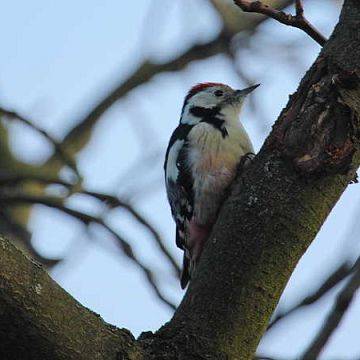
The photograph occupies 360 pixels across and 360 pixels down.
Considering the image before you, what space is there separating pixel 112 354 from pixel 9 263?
14.0 inches

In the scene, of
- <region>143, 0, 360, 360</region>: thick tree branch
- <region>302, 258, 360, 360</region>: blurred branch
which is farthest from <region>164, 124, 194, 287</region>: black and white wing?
<region>302, 258, 360, 360</region>: blurred branch

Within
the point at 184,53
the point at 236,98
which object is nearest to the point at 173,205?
the point at 236,98

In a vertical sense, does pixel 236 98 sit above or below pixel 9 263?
above

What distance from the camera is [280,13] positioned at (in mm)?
2822

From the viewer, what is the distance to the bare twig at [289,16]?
2.81 meters

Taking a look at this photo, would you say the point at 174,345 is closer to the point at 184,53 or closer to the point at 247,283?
the point at 247,283

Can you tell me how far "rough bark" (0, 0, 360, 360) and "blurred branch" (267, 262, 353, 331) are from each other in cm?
7

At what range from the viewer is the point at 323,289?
2336mm

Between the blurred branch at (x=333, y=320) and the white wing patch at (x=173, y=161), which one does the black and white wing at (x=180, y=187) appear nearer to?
the white wing patch at (x=173, y=161)

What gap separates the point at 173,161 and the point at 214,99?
2.91 feet

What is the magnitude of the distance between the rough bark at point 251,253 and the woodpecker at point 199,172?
1.10 meters

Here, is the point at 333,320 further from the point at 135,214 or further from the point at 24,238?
the point at 24,238

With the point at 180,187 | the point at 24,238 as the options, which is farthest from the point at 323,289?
the point at 24,238

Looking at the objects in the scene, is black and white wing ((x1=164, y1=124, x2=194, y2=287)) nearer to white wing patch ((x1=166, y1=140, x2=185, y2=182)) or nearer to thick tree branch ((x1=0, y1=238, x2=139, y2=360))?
white wing patch ((x1=166, y1=140, x2=185, y2=182))
